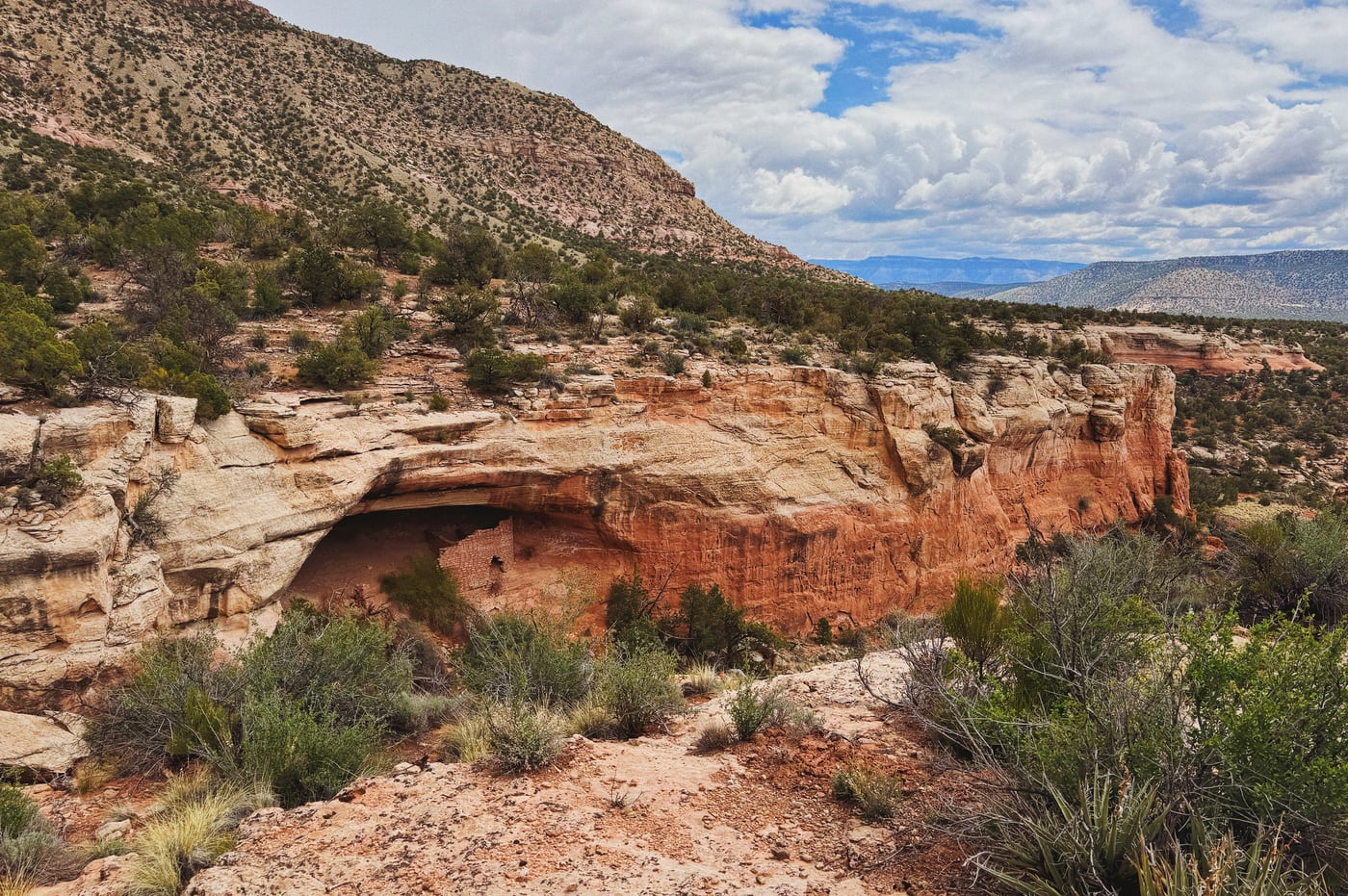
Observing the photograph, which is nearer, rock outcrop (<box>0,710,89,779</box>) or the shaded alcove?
rock outcrop (<box>0,710,89,779</box>)

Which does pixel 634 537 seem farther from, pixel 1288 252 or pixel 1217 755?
pixel 1288 252

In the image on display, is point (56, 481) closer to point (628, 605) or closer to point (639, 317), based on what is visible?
point (628, 605)

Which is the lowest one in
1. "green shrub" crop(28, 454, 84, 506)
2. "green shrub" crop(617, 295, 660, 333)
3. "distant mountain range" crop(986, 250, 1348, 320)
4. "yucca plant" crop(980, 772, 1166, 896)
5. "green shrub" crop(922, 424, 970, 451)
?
"yucca plant" crop(980, 772, 1166, 896)

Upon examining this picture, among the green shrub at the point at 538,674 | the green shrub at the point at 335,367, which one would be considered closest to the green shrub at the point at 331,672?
the green shrub at the point at 538,674

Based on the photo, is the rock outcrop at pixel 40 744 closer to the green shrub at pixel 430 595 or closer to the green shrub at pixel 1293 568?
the green shrub at pixel 430 595

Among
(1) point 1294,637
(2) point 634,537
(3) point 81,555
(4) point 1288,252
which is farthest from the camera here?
(4) point 1288,252

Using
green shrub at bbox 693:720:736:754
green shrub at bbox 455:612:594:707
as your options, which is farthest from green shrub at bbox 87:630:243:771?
green shrub at bbox 693:720:736:754

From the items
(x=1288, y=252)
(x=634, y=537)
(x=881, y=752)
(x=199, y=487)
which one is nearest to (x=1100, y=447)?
(x=634, y=537)

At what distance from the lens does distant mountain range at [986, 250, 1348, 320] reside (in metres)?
116

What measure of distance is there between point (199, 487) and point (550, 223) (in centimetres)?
3511

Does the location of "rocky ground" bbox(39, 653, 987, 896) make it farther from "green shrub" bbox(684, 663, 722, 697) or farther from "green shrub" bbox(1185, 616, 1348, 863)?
"green shrub" bbox(684, 663, 722, 697)

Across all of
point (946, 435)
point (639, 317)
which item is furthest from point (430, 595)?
point (946, 435)

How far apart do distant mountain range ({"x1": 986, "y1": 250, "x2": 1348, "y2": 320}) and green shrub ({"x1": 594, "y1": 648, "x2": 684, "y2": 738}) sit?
123 meters

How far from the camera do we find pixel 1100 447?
902 inches
